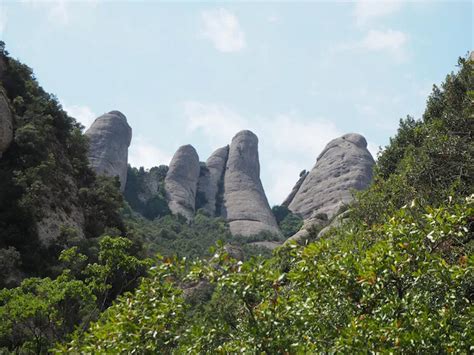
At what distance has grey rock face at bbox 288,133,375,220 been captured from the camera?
77.4 metres

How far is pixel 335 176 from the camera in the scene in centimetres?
8112

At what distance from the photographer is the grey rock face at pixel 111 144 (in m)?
73.4

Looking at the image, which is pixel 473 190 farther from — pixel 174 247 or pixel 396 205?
pixel 174 247

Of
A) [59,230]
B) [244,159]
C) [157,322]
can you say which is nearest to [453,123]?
[157,322]

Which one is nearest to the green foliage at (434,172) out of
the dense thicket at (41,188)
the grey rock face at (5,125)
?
the dense thicket at (41,188)

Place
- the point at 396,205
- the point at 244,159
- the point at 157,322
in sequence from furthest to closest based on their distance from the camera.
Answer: the point at 244,159, the point at 396,205, the point at 157,322

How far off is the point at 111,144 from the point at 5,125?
4591 cm

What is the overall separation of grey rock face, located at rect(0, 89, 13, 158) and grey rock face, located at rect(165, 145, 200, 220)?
153 feet

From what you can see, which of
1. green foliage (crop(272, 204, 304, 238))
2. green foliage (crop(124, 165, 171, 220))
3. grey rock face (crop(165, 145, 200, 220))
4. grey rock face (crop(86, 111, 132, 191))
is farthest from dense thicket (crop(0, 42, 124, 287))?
green foliage (crop(272, 204, 304, 238))

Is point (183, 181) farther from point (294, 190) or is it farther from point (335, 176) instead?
point (335, 176)

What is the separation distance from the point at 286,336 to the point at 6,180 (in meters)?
27.7

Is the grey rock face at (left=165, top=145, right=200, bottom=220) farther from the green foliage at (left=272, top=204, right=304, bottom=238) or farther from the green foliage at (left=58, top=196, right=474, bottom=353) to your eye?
the green foliage at (left=58, top=196, right=474, bottom=353)

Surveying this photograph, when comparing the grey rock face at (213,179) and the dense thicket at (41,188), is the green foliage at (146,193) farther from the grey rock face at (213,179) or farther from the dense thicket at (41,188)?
the dense thicket at (41,188)

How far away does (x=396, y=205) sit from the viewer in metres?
16.1
